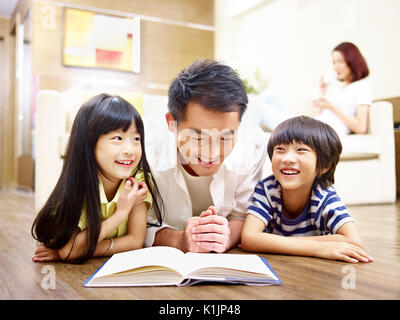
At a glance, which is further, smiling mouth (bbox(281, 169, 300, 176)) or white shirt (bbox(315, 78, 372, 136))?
white shirt (bbox(315, 78, 372, 136))

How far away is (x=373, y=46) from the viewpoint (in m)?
3.24

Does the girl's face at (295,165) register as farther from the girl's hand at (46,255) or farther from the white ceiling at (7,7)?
the white ceiling at (7,7)

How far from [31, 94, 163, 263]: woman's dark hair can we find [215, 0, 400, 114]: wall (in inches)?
90.9

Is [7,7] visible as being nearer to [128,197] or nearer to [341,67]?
[341,67]

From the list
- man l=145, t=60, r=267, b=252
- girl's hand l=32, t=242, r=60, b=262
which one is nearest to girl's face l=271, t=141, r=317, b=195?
man l=145, t=60, r=267, b=252

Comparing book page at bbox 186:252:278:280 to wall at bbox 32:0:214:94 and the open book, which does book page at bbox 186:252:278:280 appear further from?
wall at bbox 32:0:214:94

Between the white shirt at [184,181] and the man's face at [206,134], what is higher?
the man's face at [206,134]

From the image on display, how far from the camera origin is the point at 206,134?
999 millimetres

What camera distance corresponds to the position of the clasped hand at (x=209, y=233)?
967mm

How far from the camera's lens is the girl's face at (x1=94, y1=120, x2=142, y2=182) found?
0.95 m

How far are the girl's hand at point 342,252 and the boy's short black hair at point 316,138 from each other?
8.3 inches

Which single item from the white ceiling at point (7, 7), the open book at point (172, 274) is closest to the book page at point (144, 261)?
the open book at point (172, 274)

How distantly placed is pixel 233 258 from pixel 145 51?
393 centimetres
